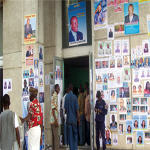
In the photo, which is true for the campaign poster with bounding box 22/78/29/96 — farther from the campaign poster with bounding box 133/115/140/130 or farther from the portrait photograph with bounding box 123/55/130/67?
the campaign poster with bounding box 133/115/140/130

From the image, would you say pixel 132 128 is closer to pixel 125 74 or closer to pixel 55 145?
pixel 125 74

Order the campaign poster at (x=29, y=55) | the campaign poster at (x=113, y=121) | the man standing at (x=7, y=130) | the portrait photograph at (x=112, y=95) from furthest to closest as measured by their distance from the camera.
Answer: the campaign poster at (x=29, y=55) < the portrait photograph at (x=112, y=95) < the campaign poster at (x=113, y=121) < the man standing at (x=7, y=130)

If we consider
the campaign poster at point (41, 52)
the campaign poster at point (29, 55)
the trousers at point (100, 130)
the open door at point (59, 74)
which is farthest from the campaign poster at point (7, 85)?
the trousers at point (100, 130)

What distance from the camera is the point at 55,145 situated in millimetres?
7914

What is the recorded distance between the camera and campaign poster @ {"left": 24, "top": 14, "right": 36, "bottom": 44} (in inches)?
352

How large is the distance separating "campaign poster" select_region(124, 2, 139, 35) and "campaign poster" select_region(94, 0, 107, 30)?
67 cm

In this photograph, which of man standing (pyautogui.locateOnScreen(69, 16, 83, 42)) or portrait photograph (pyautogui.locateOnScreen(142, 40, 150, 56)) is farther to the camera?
man standing (pyautogui.locateOnScreen(69, 16, 83, 42))

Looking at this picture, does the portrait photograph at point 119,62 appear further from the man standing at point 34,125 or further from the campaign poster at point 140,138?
the man standing at point 34,125

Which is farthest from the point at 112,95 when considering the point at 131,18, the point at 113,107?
the point at 131,18

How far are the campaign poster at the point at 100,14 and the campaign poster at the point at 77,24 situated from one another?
0.79 m

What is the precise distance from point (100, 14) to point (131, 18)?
1.02 meters

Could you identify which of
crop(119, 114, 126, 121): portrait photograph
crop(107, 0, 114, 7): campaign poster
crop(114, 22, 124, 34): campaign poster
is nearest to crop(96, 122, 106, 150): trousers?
crop(119, 114, 126, 121): portrait photograph

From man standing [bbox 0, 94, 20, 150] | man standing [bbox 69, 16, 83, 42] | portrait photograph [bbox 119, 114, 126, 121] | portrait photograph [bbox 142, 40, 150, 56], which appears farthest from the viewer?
man standing [bbox 69, 16, 83, 42]

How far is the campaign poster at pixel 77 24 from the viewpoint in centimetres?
952
